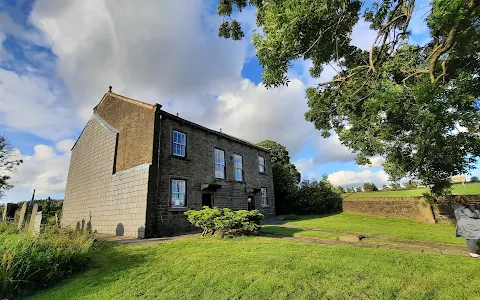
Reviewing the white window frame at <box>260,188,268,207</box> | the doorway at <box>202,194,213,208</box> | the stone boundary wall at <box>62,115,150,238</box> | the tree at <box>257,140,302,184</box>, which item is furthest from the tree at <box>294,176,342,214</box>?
the stone boundary wall at <box>62,115,150,238</box>

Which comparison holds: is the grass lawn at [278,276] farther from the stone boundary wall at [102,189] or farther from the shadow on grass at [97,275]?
the stone boundary wall at [102,189]

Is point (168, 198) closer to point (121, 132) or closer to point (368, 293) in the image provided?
point (121, 132)

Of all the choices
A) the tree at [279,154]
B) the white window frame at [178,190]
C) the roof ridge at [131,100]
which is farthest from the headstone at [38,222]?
the tree at [279,154]

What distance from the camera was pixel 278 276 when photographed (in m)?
4.87

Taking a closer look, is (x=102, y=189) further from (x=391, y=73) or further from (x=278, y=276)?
(x=391, y=73)

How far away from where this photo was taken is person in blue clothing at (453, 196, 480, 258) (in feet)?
20.3

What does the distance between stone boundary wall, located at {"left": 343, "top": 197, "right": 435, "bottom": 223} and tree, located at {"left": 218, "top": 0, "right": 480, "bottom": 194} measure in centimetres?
473

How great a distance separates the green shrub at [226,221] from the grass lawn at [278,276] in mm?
2498

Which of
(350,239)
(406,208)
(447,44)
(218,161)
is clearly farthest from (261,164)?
(447,44)

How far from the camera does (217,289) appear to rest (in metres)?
4.41

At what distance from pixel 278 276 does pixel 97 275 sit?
4.43 meters

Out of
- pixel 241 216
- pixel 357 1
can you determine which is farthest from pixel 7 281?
pixel 357 1

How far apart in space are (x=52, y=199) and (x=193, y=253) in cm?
3199

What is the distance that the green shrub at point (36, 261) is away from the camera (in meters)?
4.84
